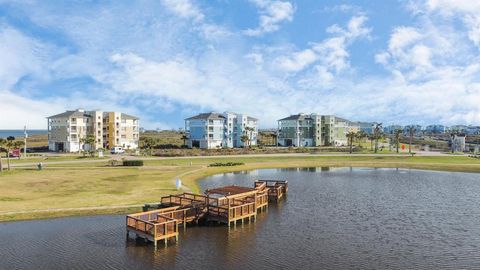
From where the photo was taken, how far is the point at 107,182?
59688 mm

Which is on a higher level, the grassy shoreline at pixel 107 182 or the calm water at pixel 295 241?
the grassy shoreline at pixel 107 182

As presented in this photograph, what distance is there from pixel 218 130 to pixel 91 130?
154ft

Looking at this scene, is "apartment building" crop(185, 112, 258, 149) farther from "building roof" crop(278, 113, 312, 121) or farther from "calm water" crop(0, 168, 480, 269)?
"calm water" crop(0, 168, 480, 269)

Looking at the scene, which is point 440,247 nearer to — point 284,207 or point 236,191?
point 284,207

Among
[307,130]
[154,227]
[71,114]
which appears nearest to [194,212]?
[154,227]

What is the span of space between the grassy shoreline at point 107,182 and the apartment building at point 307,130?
6846cm

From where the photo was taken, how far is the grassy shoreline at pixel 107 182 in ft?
139

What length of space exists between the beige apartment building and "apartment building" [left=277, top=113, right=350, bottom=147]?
213 feet

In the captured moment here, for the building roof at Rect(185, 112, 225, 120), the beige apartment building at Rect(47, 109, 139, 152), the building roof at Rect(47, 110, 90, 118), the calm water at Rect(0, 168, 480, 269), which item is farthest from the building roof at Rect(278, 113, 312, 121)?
the calm water at Rect(0, 168, 480, 269)

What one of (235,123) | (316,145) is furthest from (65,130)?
(316,145)

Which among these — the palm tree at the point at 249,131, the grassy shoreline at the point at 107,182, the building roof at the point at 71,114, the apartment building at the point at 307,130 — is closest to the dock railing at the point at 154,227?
the grassy shoreline at the point at 107,182

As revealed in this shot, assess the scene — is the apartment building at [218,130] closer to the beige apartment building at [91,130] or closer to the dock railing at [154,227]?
the beige apartment building at [91,130]

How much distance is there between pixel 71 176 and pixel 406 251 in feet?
173

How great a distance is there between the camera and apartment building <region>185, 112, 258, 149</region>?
152000mm
